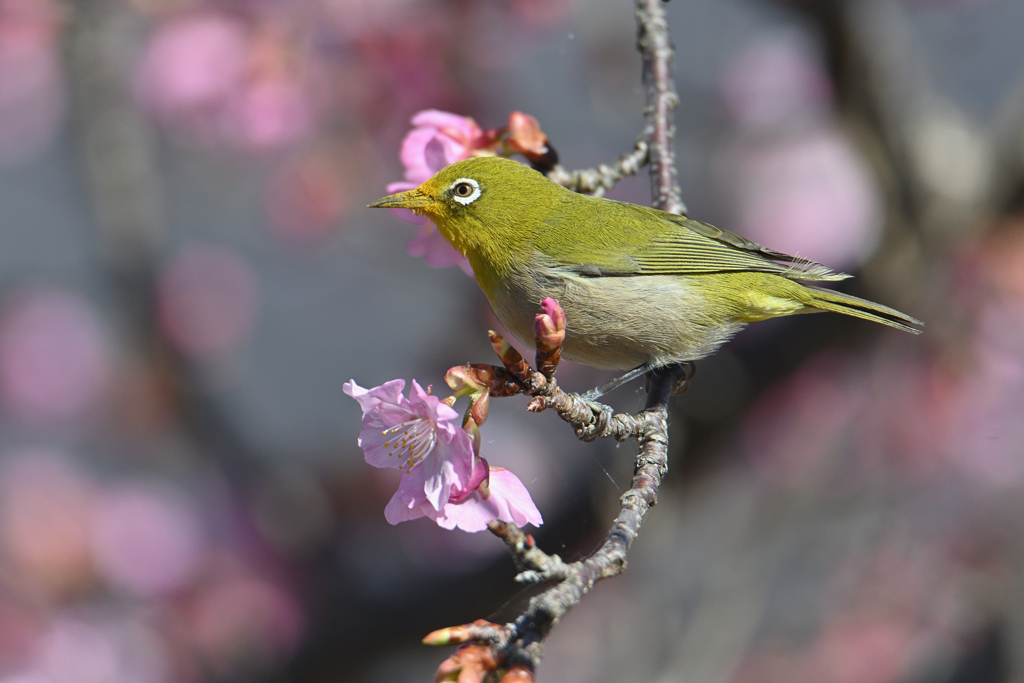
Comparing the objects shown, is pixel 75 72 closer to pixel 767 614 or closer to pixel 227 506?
pixel 227 506

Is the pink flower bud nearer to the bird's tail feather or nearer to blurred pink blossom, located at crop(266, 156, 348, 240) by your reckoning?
the bird's tail feather

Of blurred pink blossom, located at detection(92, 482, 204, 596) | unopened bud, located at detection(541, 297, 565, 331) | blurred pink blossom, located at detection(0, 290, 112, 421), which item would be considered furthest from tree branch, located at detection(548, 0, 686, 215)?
blurred pink blossom, located at detection(0, 290, 112, 421)

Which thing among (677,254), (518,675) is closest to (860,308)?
(677,254)

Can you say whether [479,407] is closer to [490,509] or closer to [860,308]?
[490,509]

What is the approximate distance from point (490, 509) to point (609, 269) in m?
1.01

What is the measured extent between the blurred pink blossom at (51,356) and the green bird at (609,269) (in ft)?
10.6

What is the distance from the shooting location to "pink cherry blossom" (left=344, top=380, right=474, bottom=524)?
1.43 meters

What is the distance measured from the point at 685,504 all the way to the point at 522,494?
8.34 feet

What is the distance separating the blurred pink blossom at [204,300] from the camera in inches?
188

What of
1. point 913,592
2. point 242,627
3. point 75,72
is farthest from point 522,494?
point 913,592

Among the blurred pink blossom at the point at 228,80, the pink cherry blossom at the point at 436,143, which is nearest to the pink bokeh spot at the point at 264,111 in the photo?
the blurred pink blossom at the point at 228,80

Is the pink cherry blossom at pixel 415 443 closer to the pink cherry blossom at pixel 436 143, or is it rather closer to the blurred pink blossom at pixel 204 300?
the pink cherry blossom at pixel 436 143

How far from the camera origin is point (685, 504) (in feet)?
12.8

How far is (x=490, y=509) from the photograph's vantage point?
1516 mm
